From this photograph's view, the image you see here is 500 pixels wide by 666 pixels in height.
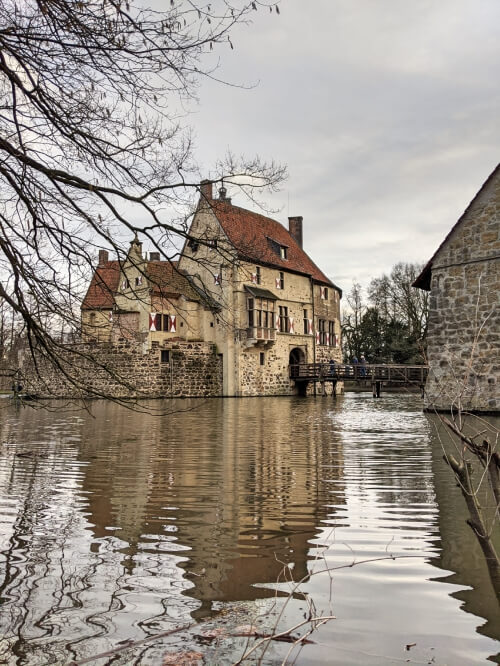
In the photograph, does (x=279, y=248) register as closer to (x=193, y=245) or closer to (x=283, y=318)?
(x=283, y=318)

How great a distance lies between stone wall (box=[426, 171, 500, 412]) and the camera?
17.1 m

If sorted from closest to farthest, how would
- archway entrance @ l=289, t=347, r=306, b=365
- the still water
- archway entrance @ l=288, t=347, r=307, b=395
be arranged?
the still water
archway entrance @ l=288, t=347, r=307, b=395
archway entrance @ l=289, t=347, r=306, b=365

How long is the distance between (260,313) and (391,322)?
1739 centimetres

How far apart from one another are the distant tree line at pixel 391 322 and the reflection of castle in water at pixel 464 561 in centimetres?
4284

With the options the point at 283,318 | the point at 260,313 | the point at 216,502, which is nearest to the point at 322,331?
the point at 283,318

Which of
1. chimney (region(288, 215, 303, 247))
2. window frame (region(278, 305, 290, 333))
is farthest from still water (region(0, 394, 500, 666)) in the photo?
chimney (region(288, 215, 303, 247))

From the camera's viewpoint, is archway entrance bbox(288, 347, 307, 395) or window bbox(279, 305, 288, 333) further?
archway entrance bbox(288, 347, 307, 395)

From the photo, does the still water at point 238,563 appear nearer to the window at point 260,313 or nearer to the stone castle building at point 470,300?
the stone castle building at point 470,300

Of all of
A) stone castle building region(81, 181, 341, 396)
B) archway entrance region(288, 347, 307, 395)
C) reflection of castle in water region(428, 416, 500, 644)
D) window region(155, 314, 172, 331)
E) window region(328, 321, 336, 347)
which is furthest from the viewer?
window region(328, 321, 336, 347)

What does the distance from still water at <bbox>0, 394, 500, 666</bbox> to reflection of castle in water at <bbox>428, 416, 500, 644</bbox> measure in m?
0.02

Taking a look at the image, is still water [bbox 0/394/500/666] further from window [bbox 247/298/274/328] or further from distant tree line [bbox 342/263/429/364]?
distant tree line [bbox 342/263/429/364]

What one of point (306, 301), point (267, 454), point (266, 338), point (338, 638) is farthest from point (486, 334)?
point (306, 301)

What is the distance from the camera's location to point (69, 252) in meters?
5.36

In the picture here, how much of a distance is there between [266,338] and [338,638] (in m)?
38.4
